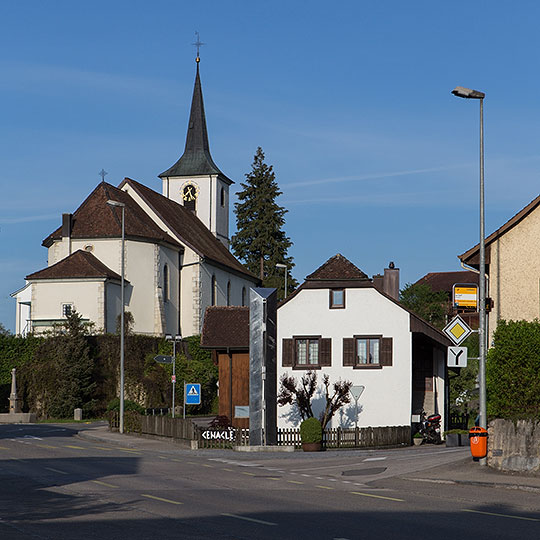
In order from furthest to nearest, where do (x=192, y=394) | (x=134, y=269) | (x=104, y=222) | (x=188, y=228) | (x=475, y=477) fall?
1. (x=188, y=228)
2. (x=104, y=222)
3. (x=134, y=269)
4. (x=192, y=394)
5. (x=475, y=477)

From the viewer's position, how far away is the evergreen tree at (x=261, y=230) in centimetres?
10519

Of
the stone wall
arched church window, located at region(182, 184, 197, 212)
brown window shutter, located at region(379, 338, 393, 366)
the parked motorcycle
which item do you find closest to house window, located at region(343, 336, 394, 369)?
brown window shutter, located at region(379, 338, 393, 366)

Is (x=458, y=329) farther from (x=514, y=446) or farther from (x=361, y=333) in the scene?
(x=361, y=333)

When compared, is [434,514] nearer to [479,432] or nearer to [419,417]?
[479,432]

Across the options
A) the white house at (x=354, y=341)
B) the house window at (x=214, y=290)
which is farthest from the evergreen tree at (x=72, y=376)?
the house window at (x=214, y=290)

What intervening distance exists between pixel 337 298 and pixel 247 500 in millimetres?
24938

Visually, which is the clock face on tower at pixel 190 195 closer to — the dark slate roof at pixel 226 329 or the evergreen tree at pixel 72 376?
the evergreen tree at pixel 72 376

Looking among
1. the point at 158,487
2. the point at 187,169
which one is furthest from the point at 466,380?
the point at 187,169

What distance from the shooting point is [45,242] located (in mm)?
77750

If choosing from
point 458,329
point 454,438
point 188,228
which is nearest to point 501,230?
point 458,329

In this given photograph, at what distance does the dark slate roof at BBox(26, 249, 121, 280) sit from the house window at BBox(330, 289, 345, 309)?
97.9ft

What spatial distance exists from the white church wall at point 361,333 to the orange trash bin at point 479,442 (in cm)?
1720

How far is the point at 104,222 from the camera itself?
244ft

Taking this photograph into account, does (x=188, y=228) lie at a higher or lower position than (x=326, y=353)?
higher
